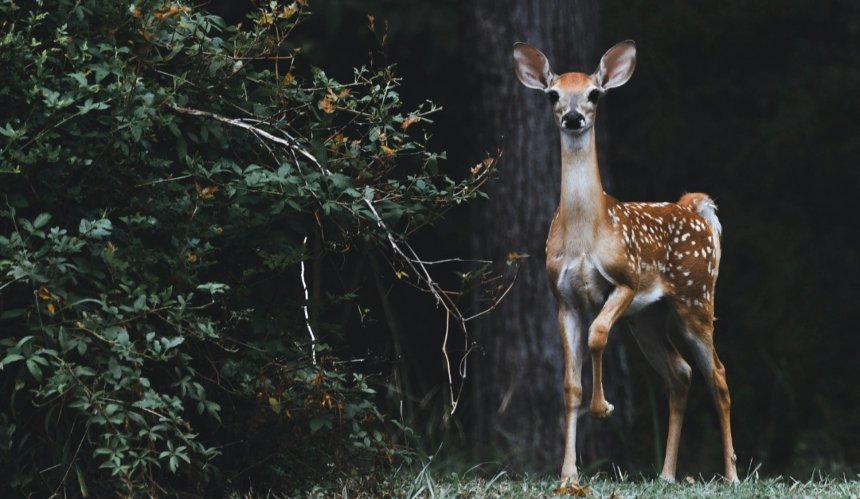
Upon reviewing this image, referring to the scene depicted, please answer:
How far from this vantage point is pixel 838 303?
1266cm

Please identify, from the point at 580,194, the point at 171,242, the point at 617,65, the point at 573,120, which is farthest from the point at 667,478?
the point at 171,242

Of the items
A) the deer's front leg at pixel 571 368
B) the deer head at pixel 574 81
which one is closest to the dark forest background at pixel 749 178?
the deer head at pixel 574 81

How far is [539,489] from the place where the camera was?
6371mm

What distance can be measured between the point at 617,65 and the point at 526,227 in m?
1.90

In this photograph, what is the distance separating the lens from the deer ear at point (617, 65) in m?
6.57

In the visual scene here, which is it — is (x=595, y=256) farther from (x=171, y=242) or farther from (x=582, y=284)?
(x=171, y=242)

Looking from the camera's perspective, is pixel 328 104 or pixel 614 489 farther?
pixel 614 489

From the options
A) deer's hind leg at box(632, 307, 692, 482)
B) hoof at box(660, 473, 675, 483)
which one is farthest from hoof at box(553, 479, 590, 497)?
deer's hind leg at box(632, 307, 692, 482)

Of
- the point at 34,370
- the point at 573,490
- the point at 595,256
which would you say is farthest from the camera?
the point at 595,256

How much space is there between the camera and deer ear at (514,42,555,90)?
6.55m

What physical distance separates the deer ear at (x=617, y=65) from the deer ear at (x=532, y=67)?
22 cm

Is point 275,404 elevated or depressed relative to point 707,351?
elevated

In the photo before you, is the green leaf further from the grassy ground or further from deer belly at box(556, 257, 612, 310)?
deer belly at box(556, 257, 612, 310)

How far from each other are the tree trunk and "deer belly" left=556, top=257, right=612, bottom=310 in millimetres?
1849
